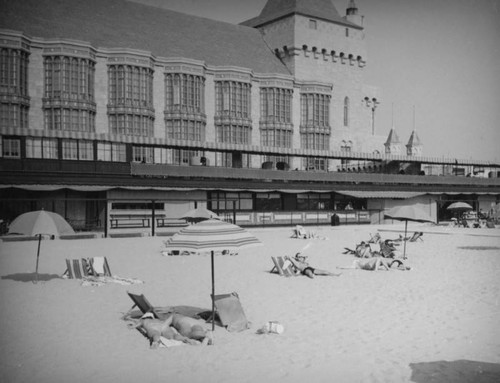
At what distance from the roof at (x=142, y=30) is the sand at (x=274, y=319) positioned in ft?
131

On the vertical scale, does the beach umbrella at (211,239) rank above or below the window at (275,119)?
below

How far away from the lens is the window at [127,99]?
53.7 metres

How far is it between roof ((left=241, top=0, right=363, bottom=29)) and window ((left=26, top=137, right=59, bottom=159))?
37.0 metres

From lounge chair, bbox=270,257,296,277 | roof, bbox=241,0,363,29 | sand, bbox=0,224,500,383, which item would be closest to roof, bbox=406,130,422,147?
roof, bbox=241,0,363,29

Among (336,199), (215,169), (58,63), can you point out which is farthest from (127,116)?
(336,199)

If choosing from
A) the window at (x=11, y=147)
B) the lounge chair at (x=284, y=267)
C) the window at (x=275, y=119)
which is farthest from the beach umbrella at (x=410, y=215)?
the window at (x=275, y=119)

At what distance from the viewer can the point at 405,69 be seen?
11812 mm

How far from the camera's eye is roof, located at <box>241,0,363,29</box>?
69.6 meters

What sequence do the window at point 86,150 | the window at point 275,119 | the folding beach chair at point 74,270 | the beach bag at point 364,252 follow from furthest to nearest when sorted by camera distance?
the window at point 275,119
the window at point 86,150
the beach bag at point 364,252
the folding beach chair at point 74,270

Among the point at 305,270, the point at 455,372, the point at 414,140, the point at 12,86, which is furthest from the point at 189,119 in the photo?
the point at 455,372

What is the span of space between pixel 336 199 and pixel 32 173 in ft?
90.2

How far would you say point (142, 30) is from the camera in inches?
2378

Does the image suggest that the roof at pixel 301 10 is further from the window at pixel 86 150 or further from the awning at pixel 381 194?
the window at pixel 86 150

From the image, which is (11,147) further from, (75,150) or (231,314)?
(231,314)
